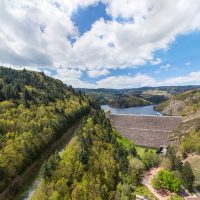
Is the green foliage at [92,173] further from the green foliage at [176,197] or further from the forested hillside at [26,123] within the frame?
the forested hillside at [26,123]

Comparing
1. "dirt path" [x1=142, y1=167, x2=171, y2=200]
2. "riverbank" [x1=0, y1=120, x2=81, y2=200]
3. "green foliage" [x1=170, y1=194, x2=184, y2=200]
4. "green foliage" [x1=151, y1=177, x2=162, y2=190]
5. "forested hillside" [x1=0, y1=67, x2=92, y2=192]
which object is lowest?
"green foliage" [x1=170, y1=194, x2=184, y2=200]

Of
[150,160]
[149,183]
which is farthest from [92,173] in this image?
[150,160]

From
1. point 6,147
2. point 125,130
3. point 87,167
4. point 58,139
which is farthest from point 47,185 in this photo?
point 125,130

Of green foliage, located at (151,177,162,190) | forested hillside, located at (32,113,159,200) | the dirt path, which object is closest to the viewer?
forested hillside, located at (32,113,159,200)

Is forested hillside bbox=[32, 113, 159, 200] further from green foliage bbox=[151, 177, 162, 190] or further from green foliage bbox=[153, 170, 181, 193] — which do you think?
green foliage bbox=[153, 170, 181, 193]

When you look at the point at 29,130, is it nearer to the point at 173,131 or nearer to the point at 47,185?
the point at 47,185

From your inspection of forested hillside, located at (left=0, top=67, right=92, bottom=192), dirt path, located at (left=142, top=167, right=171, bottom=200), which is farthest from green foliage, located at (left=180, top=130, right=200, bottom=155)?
forested hillside, located at (left=0, top=67, right=92, bottom=192)
